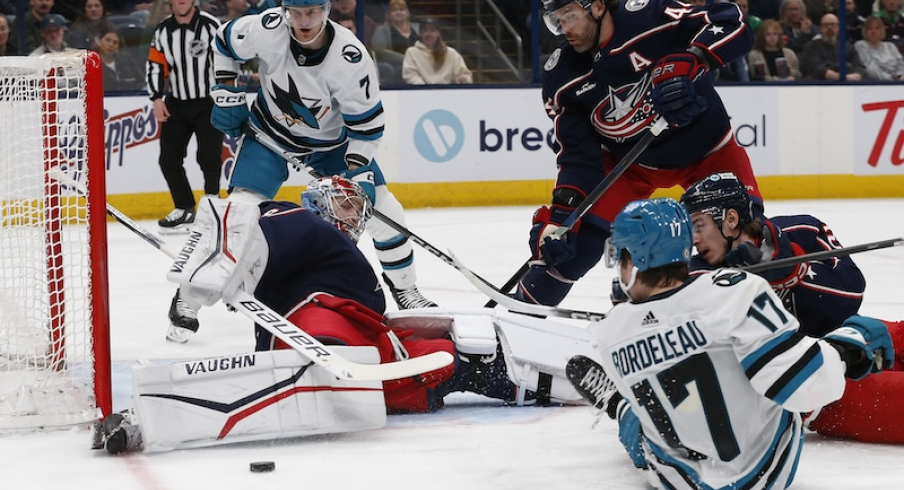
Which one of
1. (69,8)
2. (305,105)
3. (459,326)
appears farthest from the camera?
(69,8)

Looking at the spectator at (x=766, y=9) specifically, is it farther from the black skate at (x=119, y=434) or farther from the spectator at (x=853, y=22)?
the black skate at (x=119, y=434)

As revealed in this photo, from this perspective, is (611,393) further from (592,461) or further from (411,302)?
→ (411,302)

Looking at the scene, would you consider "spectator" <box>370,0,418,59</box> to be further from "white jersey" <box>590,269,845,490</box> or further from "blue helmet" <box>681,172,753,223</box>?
"white jersey" <box>590,269,845,490</box>

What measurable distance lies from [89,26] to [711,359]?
19.9ft

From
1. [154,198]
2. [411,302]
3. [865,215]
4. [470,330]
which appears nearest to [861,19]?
[865,215]

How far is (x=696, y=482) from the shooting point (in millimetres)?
2119

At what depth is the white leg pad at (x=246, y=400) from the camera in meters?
2.58

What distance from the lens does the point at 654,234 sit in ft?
6.47

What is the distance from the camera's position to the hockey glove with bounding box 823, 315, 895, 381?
6.64ft

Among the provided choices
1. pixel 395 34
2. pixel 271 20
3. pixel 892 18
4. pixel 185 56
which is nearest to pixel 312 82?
pixel 271 20

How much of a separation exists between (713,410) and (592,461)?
1.79 ft

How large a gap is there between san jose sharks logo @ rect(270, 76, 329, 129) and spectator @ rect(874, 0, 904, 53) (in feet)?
17.6

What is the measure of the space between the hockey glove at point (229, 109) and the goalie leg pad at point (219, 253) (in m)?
1.34

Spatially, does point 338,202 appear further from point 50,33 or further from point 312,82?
point 50,33
